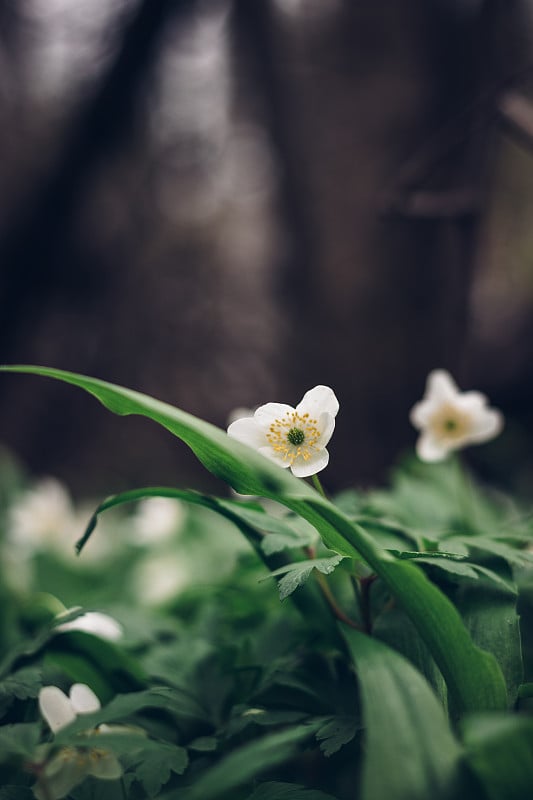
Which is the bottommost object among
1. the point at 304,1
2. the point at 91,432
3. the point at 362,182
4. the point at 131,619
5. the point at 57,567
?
the point at 91,432

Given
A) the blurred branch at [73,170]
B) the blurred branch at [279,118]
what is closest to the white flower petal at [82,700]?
the blurred branch at [279,118]

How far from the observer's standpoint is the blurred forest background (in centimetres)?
231

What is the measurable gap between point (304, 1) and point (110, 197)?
131cm

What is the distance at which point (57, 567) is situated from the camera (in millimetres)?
1410

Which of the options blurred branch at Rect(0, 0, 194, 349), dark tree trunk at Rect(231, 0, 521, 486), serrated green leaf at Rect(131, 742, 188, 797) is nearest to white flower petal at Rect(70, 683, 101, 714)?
serrated green leaf at Rect(131, 742, 188, 797)

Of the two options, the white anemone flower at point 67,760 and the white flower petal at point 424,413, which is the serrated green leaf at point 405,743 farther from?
the white flower petal at point 424,413

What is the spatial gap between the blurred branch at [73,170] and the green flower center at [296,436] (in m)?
2.18

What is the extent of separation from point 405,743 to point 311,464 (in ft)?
1.00

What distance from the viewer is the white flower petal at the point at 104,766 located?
533 mm

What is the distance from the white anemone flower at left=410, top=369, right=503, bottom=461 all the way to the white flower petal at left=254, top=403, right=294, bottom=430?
319 millimetres

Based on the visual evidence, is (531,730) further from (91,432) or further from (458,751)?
(91,432)

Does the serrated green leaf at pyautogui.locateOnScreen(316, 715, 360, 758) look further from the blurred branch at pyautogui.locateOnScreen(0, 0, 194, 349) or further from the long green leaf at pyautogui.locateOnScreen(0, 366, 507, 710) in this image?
the blurred branch at pyautogui.locateOnScreen(0, 0, 194, 349)

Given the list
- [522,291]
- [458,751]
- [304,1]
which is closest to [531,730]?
[458,751]

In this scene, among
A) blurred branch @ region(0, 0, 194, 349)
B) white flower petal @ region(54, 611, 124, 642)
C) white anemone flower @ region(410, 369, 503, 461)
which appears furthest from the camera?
blurred branch @ region(0, 0, 194, 349)
